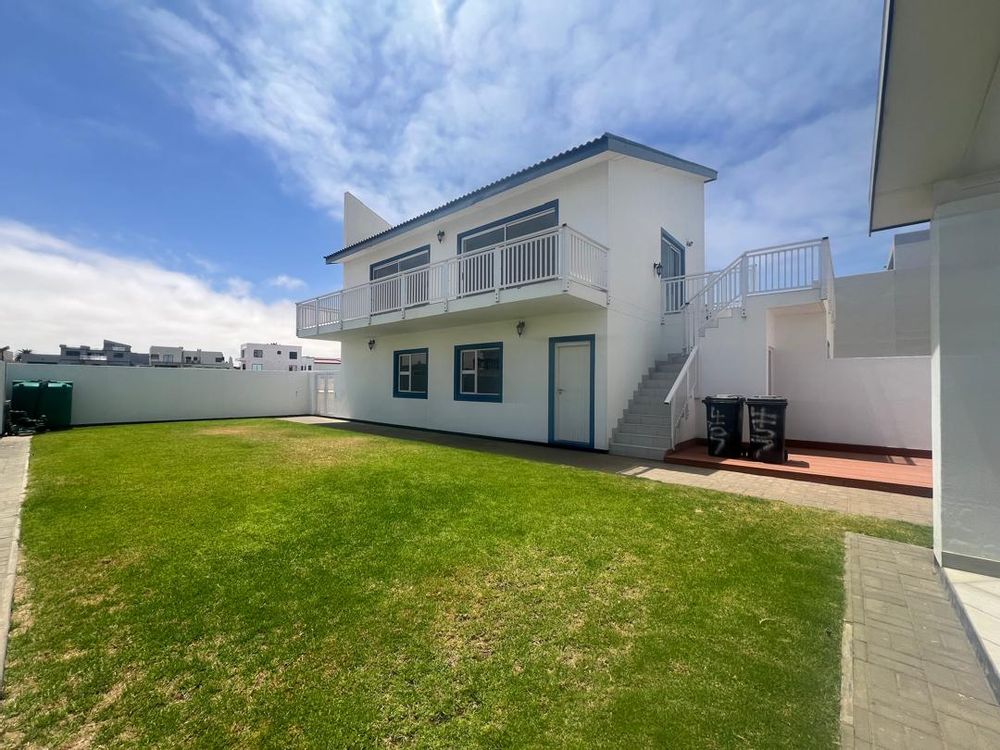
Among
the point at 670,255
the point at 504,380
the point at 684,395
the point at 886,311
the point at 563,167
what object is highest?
the point at 563,167

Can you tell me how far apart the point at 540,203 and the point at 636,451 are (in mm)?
6357

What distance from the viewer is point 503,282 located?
8969 mm

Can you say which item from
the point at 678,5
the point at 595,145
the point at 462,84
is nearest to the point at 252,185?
the point at 462,84

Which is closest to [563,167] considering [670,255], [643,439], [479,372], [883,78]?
→ [670,255]

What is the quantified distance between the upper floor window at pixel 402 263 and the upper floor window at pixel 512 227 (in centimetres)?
177

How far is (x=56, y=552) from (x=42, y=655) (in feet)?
6.21

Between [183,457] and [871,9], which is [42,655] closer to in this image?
[183,457]

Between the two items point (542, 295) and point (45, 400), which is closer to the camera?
point (542, 295)

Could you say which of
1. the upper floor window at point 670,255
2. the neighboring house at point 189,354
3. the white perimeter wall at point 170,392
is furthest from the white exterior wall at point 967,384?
the neighboring house at point 189,354

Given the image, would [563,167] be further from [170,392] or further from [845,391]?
[170,392]

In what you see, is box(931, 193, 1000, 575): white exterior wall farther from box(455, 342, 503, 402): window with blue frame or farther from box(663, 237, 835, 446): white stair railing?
box(455, 342, 503, 402): window with blue frame

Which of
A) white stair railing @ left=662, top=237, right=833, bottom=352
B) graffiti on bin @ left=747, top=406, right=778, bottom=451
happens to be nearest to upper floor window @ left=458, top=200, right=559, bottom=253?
white stair railing @ left=662, top=237, right=833, bottom=352

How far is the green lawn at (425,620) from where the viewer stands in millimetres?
1812

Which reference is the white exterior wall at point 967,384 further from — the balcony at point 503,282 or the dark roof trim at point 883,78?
the balcony at point 503,282
